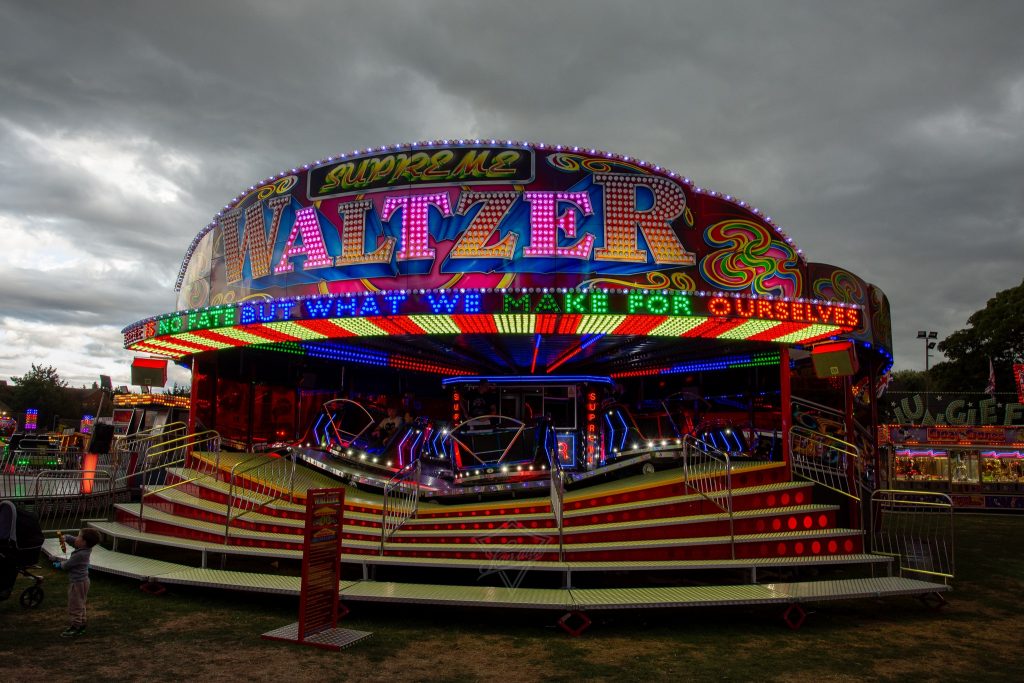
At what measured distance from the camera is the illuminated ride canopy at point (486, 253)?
1247 cm

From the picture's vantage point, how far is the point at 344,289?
1391cm

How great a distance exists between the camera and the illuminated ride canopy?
12.5 meters

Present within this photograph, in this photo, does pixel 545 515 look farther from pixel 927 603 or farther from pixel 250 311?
pixel 250 311

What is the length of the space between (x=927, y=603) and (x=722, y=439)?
975cm

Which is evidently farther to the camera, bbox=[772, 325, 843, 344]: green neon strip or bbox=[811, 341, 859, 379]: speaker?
bbox=[772, 325, 843, 344]: green neon strip

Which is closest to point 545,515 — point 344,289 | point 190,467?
point 344,289

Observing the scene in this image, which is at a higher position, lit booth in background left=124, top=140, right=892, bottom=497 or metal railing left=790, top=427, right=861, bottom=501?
lit booth in background left=124, top=140, right=892, bottom=497

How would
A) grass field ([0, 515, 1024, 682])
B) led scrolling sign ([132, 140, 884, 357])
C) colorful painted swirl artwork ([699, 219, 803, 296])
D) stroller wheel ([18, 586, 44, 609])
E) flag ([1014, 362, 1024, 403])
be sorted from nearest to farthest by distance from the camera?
grass field ([0, 515, 1024, 682]) → stroller wheel ([18, 586, 44, 609]) → led scrolling sign ([132, 140, 884, 357]) → colorful painted swirl artwork ([699, 219, 803, 296]) → flag ([1014, 362, 1024, 403])

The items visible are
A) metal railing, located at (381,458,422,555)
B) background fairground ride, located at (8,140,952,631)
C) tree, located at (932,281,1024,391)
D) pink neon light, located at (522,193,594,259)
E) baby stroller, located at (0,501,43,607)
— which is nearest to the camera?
baby stroller, located at (0,501,43,607)

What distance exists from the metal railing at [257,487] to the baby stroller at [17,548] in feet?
7.96

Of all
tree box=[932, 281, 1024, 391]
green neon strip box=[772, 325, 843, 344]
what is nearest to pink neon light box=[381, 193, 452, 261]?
green neon strip box=[772, 325, 843, 344]

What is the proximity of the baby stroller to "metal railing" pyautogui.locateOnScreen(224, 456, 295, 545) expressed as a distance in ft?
7.96

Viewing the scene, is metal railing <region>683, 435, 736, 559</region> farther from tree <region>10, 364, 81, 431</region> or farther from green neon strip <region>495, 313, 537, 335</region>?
tree <region>10, 364, 81, 431</region>

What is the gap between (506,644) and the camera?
7684mm
